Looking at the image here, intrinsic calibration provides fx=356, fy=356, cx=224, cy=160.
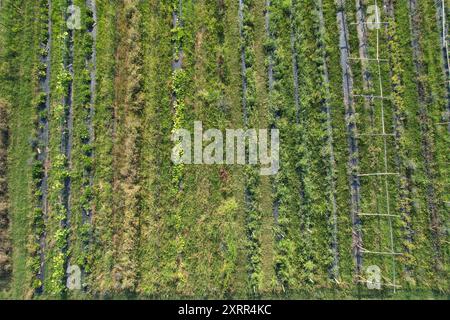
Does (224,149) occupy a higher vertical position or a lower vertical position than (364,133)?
lower

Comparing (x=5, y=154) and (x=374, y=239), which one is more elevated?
(x=5, y=154)

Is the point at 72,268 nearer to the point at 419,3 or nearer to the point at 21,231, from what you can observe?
the point at 21,231

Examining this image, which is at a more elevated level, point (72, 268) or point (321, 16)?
point (321, 16)

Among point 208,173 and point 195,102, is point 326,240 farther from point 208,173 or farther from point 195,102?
point 195,102

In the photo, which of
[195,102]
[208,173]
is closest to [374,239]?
[208,173]
